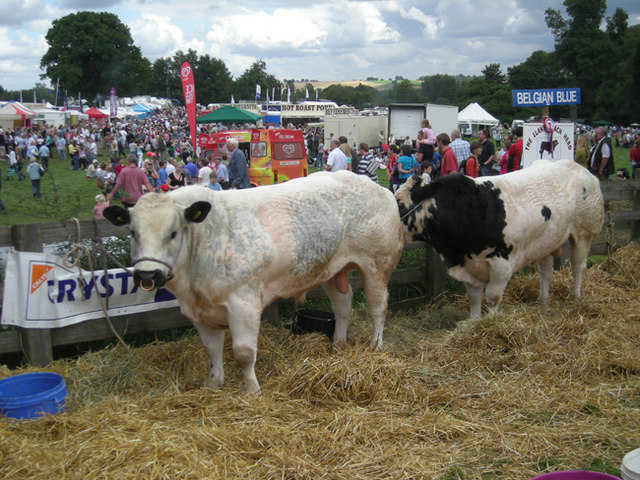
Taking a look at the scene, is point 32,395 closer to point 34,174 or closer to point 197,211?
point 197,211

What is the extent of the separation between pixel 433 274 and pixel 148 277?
445 centimetres

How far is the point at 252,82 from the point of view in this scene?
12419 centimetres

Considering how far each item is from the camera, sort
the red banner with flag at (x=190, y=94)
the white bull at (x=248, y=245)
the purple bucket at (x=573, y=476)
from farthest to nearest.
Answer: the red banner with flag at (x=190, y=94)
the white bull at (x=248, y=245)
the purple bucket at (x=573, y=476)

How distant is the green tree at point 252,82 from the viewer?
12250 centimetres

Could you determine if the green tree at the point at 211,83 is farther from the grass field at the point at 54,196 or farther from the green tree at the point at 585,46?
the grass field at the point at 54,196

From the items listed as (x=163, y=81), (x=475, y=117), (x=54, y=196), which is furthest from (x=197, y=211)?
(x=163, y=81)

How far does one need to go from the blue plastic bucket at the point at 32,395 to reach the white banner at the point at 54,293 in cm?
67

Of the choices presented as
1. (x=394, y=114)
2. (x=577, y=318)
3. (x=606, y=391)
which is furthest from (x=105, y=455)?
(x=394, y=114)

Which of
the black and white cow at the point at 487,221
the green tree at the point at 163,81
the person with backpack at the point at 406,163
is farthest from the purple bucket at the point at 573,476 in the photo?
the green tree at the point at 163,81

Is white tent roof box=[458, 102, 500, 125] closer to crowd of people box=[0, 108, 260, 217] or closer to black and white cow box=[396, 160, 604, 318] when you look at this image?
crowd of people box=[0, 108, 260, 217]

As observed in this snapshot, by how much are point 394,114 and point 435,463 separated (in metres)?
32.2

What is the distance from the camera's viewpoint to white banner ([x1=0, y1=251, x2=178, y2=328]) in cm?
512

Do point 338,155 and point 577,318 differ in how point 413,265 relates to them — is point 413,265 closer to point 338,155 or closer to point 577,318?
point 577,318

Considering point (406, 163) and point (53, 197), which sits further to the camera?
point (406, 163)
